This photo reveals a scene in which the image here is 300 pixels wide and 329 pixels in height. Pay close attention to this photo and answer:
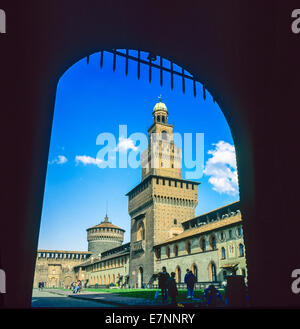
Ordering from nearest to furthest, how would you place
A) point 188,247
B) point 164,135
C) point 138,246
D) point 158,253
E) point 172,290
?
point 172,290 → point 188,247 → point 158,253 → point 138,246 → point 164,135

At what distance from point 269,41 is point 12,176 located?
3.18m

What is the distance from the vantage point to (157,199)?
129 feet

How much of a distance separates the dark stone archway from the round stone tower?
5988 centimetres

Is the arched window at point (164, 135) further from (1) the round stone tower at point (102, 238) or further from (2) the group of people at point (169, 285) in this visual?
(2) the group of people at point (169, 285)

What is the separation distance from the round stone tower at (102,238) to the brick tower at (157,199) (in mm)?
18583

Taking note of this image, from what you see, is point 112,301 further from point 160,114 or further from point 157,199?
point 160,114

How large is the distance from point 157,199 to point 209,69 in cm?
3523

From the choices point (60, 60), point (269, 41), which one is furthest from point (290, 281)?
point (60, 60)

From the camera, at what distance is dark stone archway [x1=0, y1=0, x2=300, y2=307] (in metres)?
2.86

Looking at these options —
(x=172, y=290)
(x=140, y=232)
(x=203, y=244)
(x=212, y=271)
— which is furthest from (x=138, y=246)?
Answer: (x=172, y=290)

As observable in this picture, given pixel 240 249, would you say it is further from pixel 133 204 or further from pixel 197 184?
pixel 133 204

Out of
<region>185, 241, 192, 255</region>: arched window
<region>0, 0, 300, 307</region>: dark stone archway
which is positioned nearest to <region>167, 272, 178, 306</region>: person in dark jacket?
<region>0, 0, 300, 307</region>: dark stone archway

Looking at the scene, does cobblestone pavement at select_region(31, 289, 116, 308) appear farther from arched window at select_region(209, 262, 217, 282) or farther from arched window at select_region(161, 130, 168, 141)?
arched window at select_region(161, 130, 168, 141)

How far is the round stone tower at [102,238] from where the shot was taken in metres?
61.2
